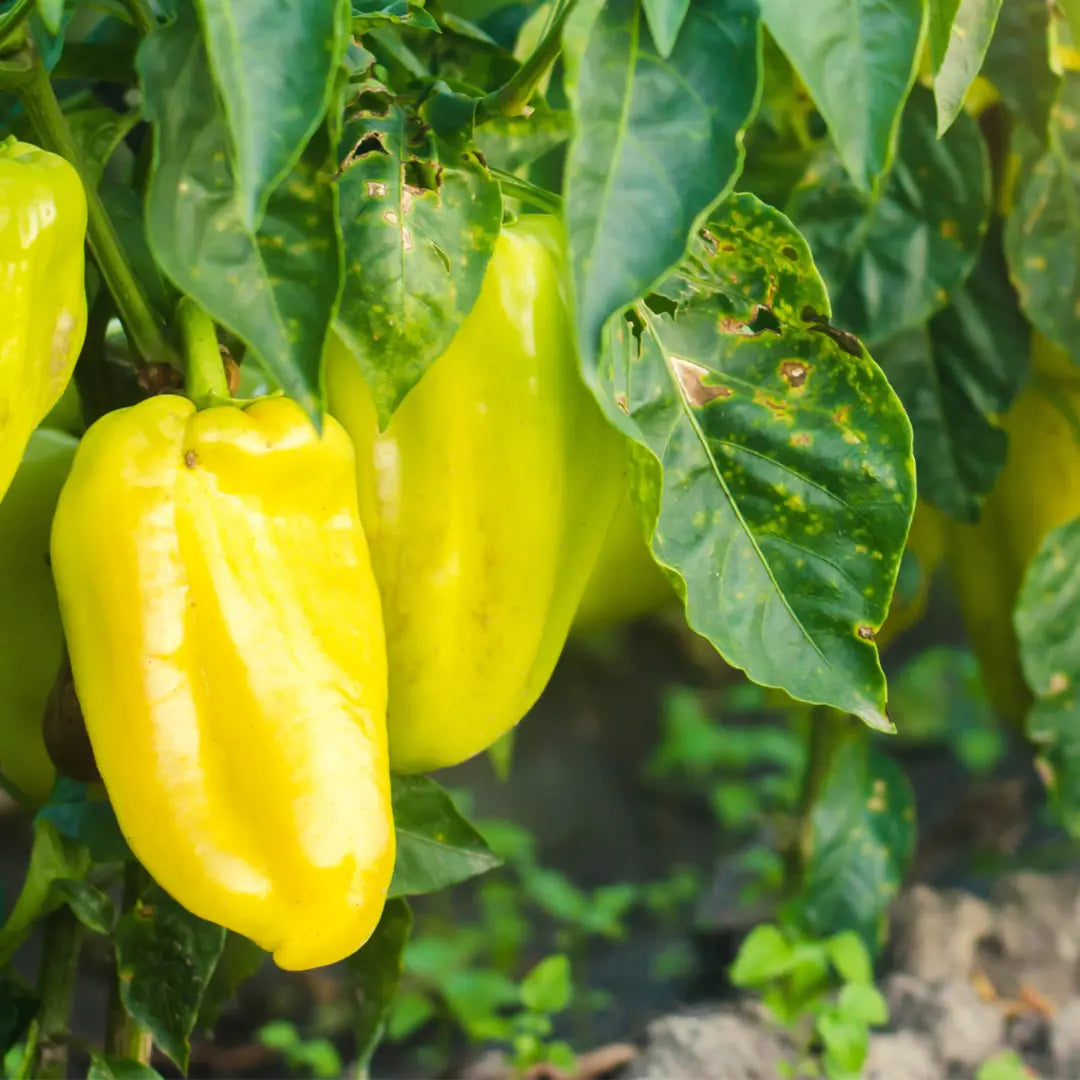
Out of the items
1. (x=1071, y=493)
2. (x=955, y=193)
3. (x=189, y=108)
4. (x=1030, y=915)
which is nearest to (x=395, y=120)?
(x=189, y=108)

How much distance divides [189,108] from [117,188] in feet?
0.71

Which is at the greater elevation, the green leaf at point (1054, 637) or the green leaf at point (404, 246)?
the green leaf at point (404, 246)

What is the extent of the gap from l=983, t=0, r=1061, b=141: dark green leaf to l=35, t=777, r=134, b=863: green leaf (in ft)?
2.68

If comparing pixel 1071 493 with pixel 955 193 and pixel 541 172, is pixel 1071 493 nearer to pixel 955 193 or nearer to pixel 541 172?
pixel 955 193

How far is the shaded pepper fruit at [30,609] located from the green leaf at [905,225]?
540 millimetres

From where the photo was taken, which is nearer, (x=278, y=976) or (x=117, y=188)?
(x=117, y=188)

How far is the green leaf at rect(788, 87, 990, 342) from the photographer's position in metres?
0.92

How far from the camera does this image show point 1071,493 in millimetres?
1065

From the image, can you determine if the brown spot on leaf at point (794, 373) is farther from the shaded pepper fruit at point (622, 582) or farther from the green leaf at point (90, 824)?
the green leaf at point (90, 824)

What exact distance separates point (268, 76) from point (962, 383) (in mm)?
706

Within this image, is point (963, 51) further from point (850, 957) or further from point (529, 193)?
point (850, 957)

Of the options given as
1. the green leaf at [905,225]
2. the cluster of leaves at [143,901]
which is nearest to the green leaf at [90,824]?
the cluster of leaves at [143,901]

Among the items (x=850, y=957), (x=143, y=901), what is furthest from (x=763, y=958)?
(x=143, y=901)

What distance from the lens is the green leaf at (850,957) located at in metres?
1.09
